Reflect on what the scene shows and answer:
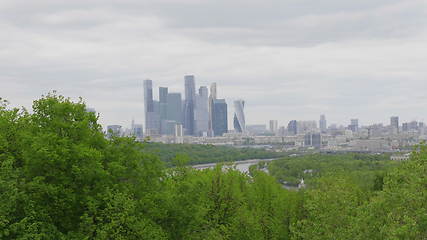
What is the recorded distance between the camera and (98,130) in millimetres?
25062

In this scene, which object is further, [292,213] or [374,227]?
[292,213]

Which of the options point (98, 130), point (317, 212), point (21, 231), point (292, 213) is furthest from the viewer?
point (292, 213)

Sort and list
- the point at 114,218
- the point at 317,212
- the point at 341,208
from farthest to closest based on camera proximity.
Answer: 1. the point at 317,212
2. the point at 341,208
3. the point at 114,218

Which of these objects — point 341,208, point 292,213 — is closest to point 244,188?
point 292,213

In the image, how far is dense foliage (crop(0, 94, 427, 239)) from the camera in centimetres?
1852

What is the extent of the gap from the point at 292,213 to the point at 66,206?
61.5 ft

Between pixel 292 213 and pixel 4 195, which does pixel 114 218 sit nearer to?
pixel 4 195

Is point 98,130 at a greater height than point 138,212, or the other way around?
point 98,130

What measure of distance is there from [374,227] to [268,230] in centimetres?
1324

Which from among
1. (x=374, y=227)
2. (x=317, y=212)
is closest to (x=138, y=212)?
(x=317, y=212)

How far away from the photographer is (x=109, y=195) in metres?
21.0

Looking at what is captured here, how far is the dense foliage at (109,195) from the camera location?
18516 millimetres

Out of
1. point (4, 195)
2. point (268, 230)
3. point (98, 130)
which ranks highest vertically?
point (98, 130)

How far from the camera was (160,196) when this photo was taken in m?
23.4
